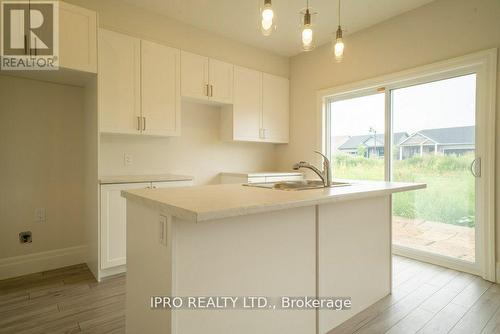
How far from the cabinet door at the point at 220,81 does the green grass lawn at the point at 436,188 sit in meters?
2.02

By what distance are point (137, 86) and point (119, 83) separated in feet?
0.57

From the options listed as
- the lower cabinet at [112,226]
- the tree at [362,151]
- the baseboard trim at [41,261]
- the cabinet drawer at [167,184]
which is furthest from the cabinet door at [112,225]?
the tree at [362,151]

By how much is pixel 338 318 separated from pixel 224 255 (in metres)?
1.05

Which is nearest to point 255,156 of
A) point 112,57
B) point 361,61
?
point 361,61

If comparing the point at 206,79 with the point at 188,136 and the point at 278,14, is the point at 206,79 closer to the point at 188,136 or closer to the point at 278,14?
the point at 188,136

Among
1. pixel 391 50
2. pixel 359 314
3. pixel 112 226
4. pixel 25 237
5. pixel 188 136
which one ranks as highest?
pixel 391 50

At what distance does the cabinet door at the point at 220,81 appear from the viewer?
3395 mm

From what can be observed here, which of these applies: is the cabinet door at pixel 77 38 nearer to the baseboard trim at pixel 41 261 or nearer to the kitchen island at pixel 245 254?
the kitchen island at pixel 245 254

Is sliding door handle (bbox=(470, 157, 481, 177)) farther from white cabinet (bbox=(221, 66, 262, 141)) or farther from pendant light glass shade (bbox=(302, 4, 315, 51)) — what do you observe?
white cabinet (bbox=(221, 66, 262, 141))

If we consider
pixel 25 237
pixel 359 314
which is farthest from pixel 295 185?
pixel 25 237

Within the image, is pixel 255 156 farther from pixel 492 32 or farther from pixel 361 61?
pixel 492 32

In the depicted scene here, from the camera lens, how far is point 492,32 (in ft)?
8.05

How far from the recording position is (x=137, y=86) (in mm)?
2787

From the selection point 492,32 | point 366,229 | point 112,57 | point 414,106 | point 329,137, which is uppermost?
point 492,32
